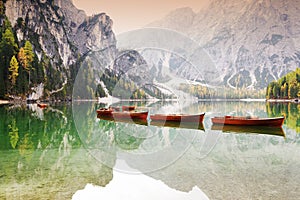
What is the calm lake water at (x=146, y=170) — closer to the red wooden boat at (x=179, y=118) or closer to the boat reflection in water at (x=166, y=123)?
the boat reflection in water at (x=166, y=123)

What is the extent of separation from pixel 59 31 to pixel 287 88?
3742 inches

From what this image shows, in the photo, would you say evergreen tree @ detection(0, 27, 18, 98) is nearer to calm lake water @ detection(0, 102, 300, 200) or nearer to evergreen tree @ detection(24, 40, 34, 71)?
evergreen tree @ detection(24, 40, 34, 71)

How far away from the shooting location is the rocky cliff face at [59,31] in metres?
95.2

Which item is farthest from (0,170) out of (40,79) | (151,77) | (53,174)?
(40,79)

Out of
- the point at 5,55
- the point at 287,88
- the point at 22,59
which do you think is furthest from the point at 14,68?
the point at 287,88

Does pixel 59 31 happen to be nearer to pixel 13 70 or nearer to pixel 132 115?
pixel 13 70

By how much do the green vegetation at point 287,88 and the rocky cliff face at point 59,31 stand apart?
51.1m

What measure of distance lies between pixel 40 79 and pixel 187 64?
6677 centimetres

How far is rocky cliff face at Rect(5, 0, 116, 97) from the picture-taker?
95.2 m

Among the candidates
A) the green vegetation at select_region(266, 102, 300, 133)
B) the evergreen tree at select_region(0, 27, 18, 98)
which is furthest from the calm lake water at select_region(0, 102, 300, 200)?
the evergreen tree at select_region(0, 27, 18, 98)

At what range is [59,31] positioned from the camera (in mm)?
132000

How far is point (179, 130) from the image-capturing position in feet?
73.7

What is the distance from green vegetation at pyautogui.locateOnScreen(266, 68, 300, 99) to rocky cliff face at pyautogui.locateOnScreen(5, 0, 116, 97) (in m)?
51.1

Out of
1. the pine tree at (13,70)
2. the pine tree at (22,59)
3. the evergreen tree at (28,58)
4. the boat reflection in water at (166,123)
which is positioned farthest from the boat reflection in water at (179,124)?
the evergreen tree at (28,58)
